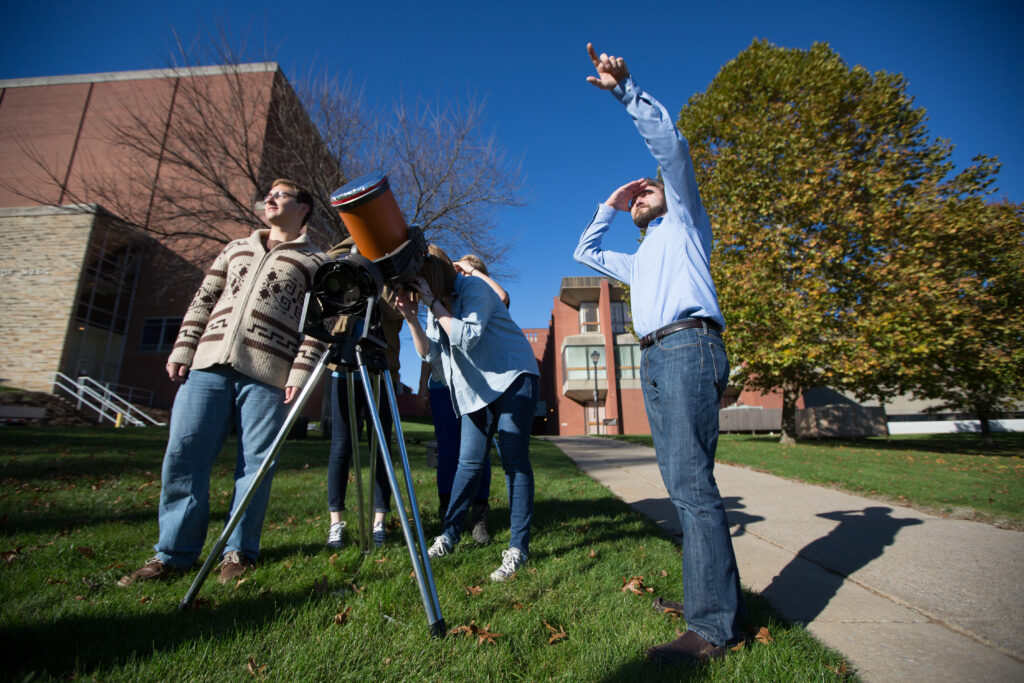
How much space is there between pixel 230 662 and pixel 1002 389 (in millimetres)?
20595

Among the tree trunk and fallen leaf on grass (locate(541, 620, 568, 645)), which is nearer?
fallen leaf on grass (locate(541, 620, 568, 645))

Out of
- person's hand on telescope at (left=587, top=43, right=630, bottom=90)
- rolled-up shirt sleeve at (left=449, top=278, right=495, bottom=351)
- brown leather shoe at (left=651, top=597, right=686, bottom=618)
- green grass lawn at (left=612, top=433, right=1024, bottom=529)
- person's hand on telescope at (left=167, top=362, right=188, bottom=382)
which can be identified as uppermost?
person's hand on telescope at (left=587, top=43, right=630, bottom=90)

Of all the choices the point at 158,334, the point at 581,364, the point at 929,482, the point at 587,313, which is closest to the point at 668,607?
the point at 929,482

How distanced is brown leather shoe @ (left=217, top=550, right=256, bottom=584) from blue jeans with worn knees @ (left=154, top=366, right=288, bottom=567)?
0.13 ft

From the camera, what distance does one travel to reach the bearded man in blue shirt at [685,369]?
1.64 meters

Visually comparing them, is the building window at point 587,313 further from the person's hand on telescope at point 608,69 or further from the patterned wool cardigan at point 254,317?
the person's hand on telescope at point 608,69

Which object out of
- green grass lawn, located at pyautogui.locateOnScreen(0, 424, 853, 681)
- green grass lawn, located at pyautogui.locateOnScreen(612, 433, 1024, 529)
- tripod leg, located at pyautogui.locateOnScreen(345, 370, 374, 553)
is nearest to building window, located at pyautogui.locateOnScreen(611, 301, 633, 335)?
green grass lawn, located at pyautogui.locateOnScreen(612, 433, 1024, 529)

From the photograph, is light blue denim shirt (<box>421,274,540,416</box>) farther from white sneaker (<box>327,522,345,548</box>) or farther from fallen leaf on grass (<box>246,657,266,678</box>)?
fallen leaf on grass (<box>246,657,266,678</box>)

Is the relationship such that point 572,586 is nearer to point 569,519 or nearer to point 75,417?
point 569,519

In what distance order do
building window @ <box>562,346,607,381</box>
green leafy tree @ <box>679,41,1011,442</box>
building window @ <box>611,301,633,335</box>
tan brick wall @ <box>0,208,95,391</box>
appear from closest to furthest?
green leafy tree @ <box>679,41,1011,442</box>, tan brick wall @ <box>0,208,95,391</box>, building window @ <box>562,346,607,381</box>, building window @ <box>611,301,633,335</box>

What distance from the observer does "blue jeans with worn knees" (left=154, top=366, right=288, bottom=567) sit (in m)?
2.22

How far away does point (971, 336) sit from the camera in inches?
419

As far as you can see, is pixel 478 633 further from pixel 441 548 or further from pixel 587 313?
pixel 587 313

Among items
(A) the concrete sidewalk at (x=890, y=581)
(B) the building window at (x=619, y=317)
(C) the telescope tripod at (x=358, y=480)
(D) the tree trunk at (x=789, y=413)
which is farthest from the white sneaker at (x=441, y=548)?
(B) the building window at (x=619, y=317)
